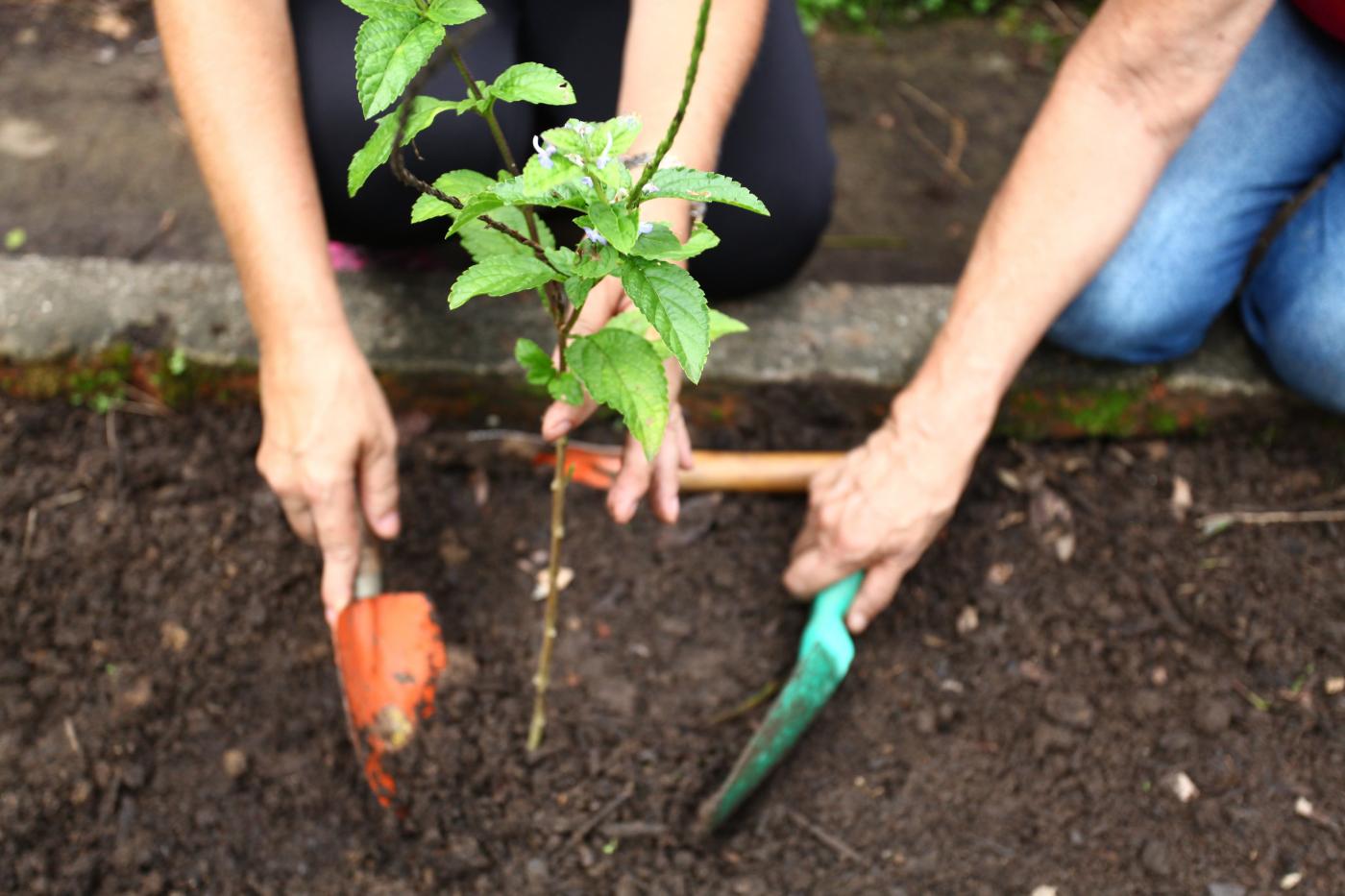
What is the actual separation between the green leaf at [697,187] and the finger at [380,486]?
0.81 meters

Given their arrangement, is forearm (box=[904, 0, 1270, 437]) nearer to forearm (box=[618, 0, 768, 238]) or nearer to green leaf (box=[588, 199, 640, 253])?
forearm (box=[618, 0, 768, 238])

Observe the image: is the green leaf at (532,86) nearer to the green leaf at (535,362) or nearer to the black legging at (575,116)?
the green leaf at (535,362)

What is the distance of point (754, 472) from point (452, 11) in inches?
45.3

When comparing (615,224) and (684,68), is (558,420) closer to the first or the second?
(615,224)

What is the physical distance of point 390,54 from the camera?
90 centimetres

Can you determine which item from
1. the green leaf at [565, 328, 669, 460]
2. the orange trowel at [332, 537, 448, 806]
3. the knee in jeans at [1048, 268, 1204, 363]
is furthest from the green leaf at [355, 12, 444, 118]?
the knee in jeans at [1048, 268, 1204, 363]

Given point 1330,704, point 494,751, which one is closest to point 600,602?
point 494,751

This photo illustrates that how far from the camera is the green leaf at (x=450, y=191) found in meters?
0.96

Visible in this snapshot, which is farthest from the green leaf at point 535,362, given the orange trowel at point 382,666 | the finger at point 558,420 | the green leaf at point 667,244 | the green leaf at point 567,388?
the orange trowel at point 382,666

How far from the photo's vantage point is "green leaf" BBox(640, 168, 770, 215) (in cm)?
89

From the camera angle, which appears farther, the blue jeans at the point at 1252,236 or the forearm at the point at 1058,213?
the blue jeans at the point at 1252,236

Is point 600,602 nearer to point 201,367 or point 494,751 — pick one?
point 494,751

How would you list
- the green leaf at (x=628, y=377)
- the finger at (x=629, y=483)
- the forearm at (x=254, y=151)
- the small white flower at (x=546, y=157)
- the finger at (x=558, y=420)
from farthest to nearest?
the forearm at (x=254, y=151) → the finger at (x=629, y=483) → the finger at (x=558, y=420) → the green leaf at (x=628, y=377) → the small white flower at (x=546, y=157)

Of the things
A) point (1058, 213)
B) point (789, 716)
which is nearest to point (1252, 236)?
point (1058, 213)
